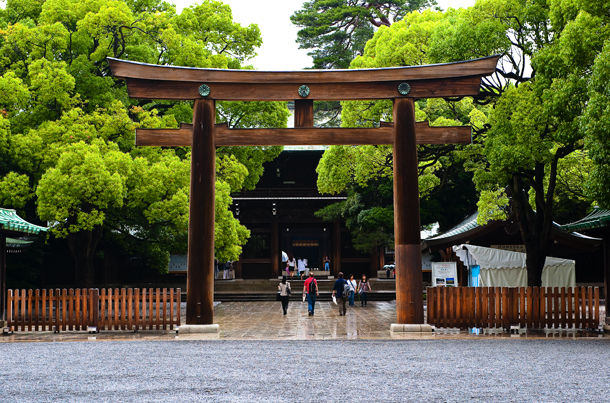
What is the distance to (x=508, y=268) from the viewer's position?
20484 mm

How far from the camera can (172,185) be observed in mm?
19734

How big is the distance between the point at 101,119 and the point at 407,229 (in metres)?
10.8

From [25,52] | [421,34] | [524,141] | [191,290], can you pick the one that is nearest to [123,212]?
[25,52]

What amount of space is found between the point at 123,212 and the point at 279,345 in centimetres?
1126

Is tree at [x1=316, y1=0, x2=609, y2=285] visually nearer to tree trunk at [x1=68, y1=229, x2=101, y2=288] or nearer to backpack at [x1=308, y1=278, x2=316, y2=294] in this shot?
backpack at [x1=308, y1=278, x2=316, y2=294]

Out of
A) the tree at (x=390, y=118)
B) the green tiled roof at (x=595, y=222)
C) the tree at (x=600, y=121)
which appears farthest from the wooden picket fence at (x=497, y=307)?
the tree at (x=390, y=118)

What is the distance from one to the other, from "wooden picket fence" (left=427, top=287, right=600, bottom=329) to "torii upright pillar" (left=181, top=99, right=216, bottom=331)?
478 centimetres

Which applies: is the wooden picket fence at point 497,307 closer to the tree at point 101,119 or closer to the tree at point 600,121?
the tree at point 600,121

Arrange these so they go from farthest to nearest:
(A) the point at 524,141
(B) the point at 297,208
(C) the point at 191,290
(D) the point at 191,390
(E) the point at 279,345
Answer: (B) the point at 297,208 → (A) the point at 524,141 → (C) the point at 191,290 → (E) the point at 279,345 → (D) the point at 191,390

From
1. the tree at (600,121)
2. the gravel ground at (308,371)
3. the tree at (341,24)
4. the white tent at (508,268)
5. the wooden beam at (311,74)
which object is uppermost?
the tree at (341,24)

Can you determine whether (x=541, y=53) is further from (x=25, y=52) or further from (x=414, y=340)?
(x=25, y=52)

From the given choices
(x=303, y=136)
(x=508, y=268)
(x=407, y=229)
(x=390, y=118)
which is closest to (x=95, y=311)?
(x=303, y=136)

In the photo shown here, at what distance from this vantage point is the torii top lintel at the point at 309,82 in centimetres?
1437

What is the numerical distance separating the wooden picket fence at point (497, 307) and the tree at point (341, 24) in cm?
2868
